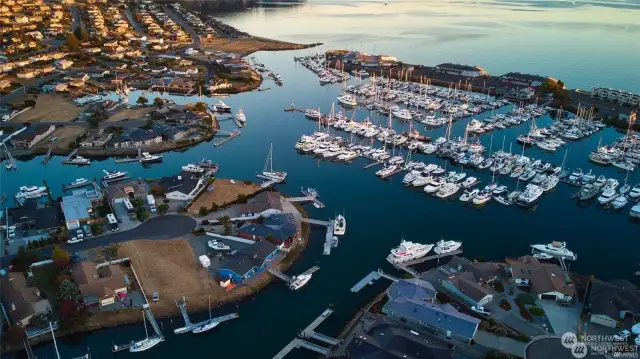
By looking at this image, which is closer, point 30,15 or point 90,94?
point 90,94

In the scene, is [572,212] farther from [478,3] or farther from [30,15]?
[478,3]

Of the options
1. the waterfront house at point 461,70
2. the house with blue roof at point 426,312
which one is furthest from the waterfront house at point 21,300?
the waterfront house at point 461,70

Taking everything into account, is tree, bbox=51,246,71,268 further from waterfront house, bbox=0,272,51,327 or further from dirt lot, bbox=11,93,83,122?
dirt lot, bbox=11,93,83,122

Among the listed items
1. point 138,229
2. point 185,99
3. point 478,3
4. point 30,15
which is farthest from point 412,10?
point 138,229

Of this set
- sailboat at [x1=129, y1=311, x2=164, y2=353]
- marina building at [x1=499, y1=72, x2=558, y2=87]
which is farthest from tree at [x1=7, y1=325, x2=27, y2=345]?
marina building at [x1=499, y1=72, x2=558, y2=87]

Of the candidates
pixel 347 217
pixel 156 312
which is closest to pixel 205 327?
pixel 156 312

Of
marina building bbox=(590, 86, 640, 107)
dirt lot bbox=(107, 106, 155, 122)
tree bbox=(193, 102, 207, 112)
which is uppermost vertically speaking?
marina building bbox=(590, 86, 640, 107)

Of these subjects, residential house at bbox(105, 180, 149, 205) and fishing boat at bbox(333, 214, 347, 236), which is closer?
fishing boat at bbox(333, 214, 347, 236)
